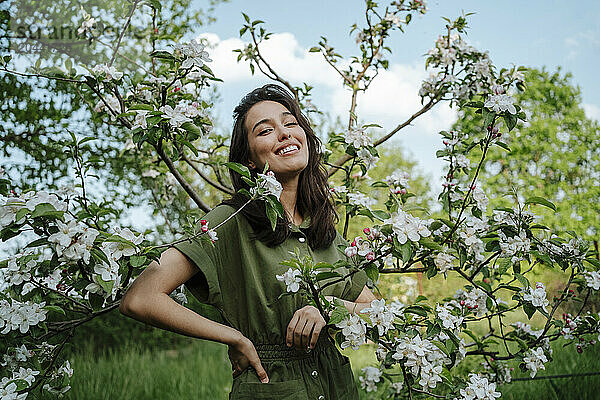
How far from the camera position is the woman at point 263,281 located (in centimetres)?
139

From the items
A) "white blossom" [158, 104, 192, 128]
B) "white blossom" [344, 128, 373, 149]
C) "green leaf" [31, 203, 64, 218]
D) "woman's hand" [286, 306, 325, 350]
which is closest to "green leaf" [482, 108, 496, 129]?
"white blossom" [344, 128, 373, 149]

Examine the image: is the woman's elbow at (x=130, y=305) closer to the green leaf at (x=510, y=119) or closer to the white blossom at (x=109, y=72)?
the white blossom at (x=109, y=72)

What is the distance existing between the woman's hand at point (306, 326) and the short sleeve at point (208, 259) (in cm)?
24

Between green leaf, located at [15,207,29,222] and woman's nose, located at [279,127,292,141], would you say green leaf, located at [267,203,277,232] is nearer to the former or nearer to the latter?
woman's nose, located at [279,127,292,141]

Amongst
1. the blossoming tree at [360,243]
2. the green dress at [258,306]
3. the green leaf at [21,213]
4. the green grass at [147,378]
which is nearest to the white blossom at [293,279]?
the blossoming tree at [360,243]

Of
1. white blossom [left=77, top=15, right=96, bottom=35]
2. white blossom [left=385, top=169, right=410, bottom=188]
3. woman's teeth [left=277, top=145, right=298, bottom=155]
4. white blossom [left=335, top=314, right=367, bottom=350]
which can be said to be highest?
white blossom [left=77, top=15, right=96, bottom=35]

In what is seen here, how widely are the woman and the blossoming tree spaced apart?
0.07 metres

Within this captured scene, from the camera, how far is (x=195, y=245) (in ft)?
4.76

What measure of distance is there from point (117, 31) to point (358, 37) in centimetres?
184

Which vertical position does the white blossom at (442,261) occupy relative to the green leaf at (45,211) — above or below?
below

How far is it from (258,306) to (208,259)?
0.66 ft

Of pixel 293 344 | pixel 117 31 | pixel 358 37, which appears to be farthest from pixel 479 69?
pixel 117 31

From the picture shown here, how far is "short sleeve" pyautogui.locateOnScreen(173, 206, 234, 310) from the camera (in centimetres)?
144

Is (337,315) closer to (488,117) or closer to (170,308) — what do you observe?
(170,308)
